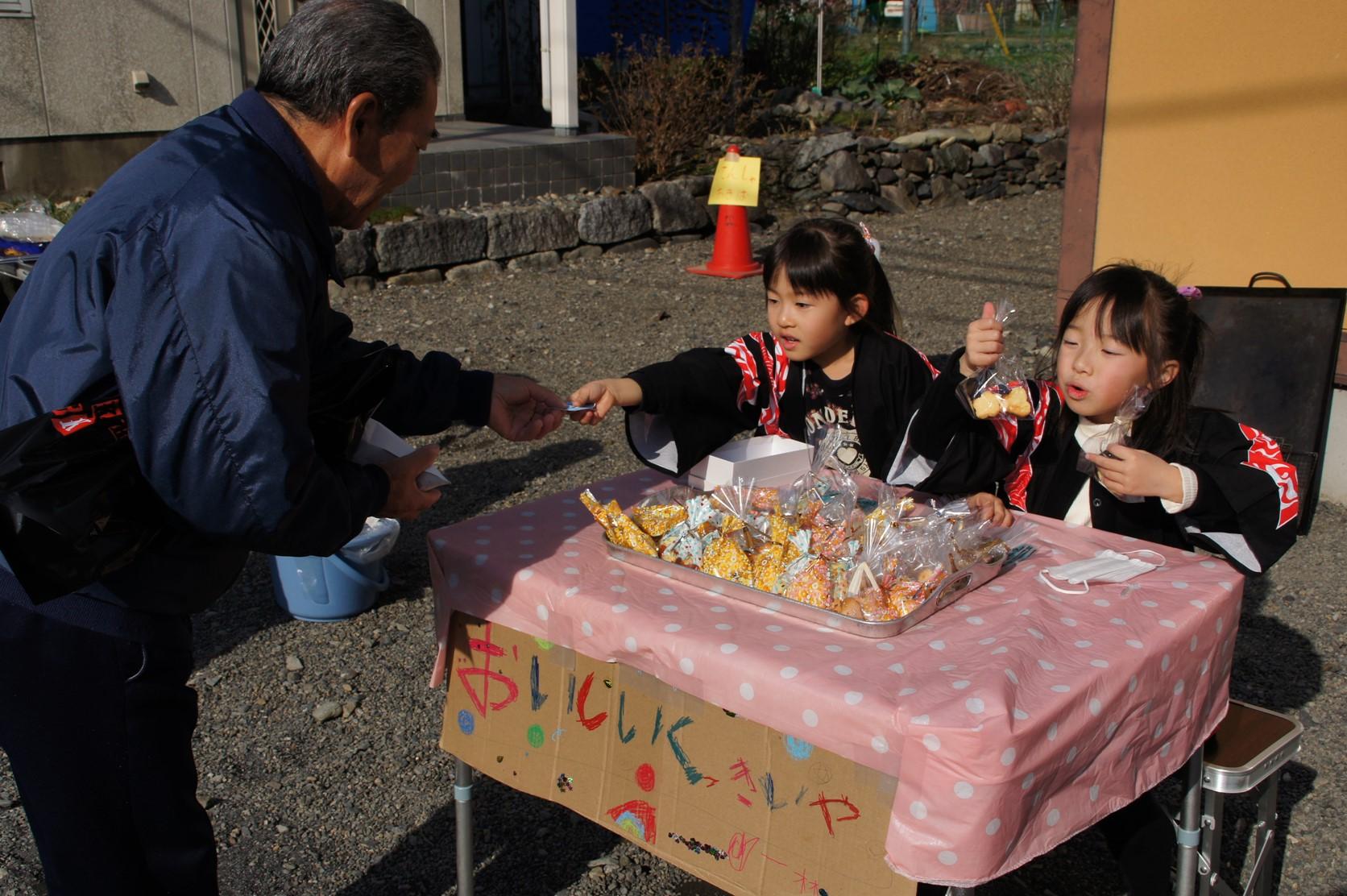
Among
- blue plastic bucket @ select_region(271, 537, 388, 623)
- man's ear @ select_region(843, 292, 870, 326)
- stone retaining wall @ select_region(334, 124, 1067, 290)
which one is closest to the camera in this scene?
man's ear @ select_region(843, 292, 870, 326)

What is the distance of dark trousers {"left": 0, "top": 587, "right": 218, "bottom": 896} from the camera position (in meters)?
1.68

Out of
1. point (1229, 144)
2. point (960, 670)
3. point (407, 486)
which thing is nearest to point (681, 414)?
point (407, 486)

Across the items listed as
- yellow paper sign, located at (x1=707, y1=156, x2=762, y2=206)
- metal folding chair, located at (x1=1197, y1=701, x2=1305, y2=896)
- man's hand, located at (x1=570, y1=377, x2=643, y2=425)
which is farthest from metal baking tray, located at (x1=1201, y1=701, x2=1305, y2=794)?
yellow paper sign, located at (x1=707, y1=156, x2=762, y2=206)

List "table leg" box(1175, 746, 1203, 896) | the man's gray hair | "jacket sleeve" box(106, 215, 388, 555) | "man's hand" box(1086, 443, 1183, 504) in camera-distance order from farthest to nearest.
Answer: "man's hand" box(1086, 443, 1183, 504)
"table leg" box(1175, 746, 1203, 896)
the man's gray hair
"jacket sleeve" box(106, 215, 388, 555)

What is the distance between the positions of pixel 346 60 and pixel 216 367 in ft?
1.62

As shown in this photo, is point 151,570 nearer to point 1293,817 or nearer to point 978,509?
point 978,509

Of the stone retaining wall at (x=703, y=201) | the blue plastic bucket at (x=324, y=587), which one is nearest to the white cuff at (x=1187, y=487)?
the blue plastic bucket at (x=324, y=587)

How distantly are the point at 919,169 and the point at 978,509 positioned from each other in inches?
389

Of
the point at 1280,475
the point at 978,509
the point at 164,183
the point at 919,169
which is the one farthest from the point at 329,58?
the point at 919,169

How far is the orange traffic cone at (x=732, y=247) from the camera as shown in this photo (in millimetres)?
8750

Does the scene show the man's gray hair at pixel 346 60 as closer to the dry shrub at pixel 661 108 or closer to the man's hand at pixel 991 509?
the man's hand at pixel 991 509

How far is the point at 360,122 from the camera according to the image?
68.1 inches

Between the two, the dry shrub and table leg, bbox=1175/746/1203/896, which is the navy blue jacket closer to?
table leg, bbox=1175/746/1203/896

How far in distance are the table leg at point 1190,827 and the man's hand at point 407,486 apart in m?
1.38
